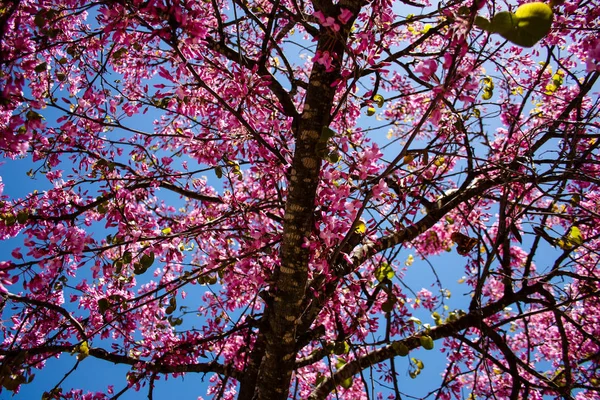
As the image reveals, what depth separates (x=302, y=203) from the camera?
86.1 inches

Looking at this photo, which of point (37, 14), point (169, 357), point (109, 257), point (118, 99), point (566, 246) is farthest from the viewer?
point (109, 257)

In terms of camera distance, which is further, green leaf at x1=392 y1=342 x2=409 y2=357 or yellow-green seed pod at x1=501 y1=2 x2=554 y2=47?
green leaf at x1=392 y1=342 x2=409 y2=357

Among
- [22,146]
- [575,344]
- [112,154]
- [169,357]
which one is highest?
[112,154]

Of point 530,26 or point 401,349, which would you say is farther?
point 401,349

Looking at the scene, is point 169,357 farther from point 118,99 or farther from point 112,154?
point 118,99

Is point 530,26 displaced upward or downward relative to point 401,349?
upward

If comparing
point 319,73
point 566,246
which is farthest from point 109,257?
point 566,246

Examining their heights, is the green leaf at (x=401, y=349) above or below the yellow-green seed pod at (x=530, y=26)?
below

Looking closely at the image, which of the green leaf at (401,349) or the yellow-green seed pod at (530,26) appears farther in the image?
the green leaf at (401,349)

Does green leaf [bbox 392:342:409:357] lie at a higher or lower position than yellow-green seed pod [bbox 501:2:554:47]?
lower

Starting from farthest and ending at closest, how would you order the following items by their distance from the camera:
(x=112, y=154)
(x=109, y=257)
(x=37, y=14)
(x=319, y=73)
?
(x=109, y=257)
(x=112, y=154)
(x=319, y=73)
(x=37, y=14)

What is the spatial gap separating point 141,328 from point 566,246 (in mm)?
4546

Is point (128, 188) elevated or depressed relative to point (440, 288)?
elevated

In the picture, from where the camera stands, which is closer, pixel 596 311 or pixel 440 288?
pixel 440 288
